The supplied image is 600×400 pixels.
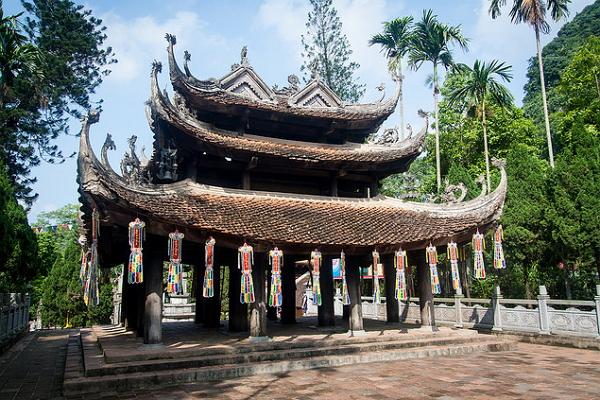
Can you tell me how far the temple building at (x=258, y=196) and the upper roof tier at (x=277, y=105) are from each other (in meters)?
0.04

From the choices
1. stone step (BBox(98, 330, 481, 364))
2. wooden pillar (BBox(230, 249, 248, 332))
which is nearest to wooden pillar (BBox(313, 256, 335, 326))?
wooden pillar (BBox(230, 249, 248, 332))

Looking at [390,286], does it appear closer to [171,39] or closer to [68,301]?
[171,39]

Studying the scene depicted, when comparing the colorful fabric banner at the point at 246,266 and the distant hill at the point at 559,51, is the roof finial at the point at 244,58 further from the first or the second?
the distant hill at the point at 559,51

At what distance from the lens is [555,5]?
27891 mm

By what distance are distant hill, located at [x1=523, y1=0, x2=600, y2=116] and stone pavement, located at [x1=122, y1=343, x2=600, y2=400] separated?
47800 millimetres

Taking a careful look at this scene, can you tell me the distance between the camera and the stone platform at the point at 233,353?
9305mm

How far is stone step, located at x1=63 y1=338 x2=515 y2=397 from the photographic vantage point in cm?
882

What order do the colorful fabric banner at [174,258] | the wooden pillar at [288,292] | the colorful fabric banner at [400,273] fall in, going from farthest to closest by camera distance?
the wooden pillar at [288,292] → the colorful fabric banner at [400,273] → the colorful fabric banner at [174,258]

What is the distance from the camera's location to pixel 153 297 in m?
10.9

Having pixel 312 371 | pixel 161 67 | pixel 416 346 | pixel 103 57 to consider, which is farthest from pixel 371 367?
pixel 103 57

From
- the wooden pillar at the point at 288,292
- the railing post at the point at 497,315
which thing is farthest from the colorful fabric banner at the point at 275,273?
the railing post at the point at 497,315

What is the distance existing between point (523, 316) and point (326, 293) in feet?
23.2

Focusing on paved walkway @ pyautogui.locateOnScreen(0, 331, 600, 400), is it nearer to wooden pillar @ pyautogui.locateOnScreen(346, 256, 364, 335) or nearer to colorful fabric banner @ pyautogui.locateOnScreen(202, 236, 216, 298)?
wooden pillar @ pyautogui.locateOnScreen(346, 256, 364, 335)

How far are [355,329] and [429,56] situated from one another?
2634 centimetres
